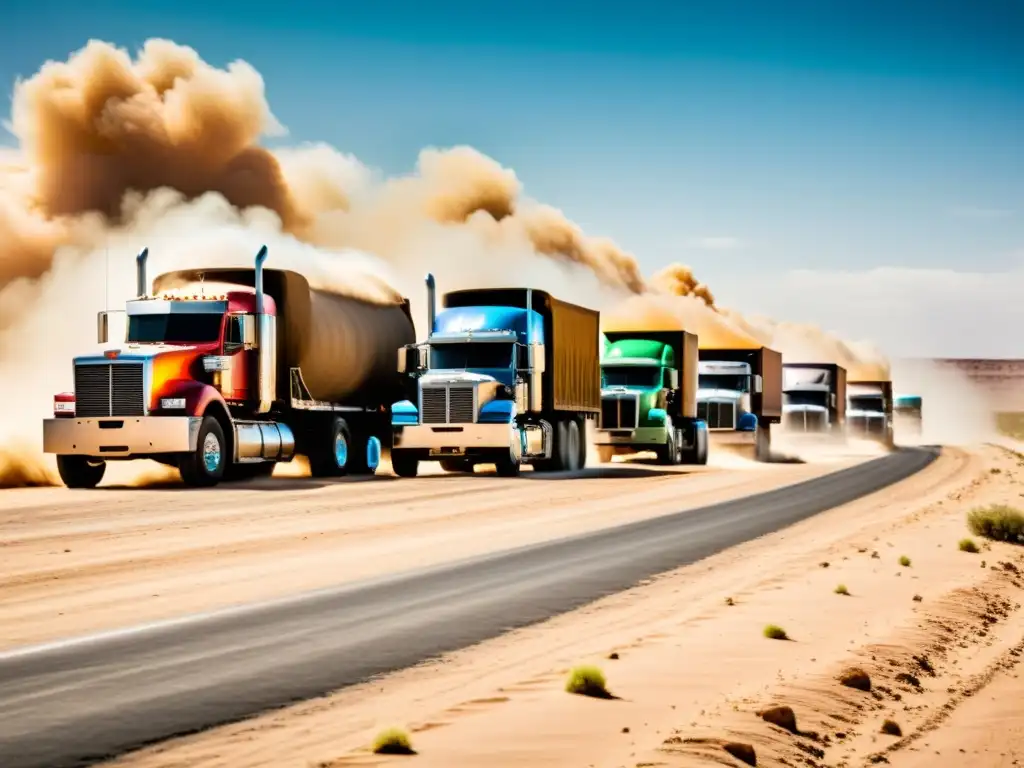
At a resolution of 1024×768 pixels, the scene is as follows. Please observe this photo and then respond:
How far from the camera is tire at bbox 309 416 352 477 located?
34.0m

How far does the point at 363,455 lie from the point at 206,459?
696 cm

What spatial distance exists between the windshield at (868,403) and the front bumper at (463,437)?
36876 mm

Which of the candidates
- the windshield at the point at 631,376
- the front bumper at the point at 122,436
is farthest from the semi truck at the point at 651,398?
the front bumper at the point at 122,436

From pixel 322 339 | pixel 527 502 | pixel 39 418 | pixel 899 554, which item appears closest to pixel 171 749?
pixel 899 554

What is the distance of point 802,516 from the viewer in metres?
24.2

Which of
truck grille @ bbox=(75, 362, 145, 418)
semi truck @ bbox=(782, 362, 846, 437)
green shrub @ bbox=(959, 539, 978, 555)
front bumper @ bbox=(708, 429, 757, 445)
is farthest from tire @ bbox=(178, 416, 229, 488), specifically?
semi truck @ bbox=(782, 362, 846, 437)

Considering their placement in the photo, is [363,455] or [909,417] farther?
[909,417]

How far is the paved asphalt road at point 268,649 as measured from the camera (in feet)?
26.8

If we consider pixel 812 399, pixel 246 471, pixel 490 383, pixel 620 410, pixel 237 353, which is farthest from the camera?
pixel 812 399

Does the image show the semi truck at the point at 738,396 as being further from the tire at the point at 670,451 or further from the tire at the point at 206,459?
the tire at the point at 206,459

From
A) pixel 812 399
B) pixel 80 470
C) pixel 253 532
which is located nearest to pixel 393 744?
pixel 253 532

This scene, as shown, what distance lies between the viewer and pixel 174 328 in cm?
Answer: 2988

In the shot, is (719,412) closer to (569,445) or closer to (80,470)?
(569,445)

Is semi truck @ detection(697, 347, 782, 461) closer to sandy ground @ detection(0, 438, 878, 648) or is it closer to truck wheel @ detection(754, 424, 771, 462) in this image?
truck wheel @ detection(754, 424, 771, 462)
